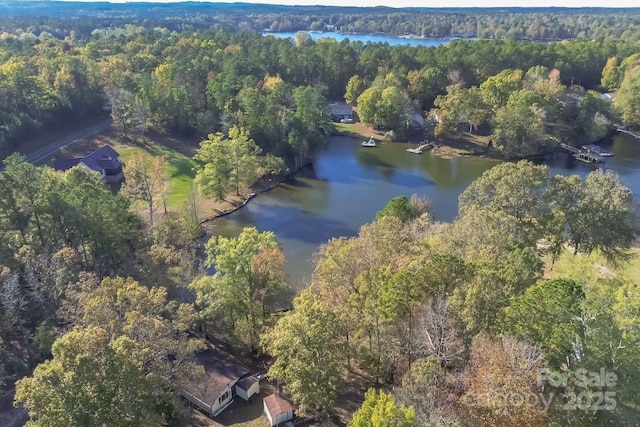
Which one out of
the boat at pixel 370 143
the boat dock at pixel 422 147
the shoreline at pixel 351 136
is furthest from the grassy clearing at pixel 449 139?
the boat at pixel 370 143

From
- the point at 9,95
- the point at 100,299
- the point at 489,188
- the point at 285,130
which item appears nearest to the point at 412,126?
the point at 285,130

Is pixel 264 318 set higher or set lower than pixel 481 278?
lower

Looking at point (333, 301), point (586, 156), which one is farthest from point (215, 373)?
point (586, 156)

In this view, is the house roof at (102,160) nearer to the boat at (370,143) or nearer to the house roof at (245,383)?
the boat at (370,143)

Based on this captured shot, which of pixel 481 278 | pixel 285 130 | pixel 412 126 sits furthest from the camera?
pixel 412 126

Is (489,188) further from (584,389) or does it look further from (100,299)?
(100,299)

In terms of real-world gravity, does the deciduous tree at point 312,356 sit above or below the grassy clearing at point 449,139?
above

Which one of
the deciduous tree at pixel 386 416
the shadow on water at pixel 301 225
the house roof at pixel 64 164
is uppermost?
the deciduous tree at pixel 386 416
